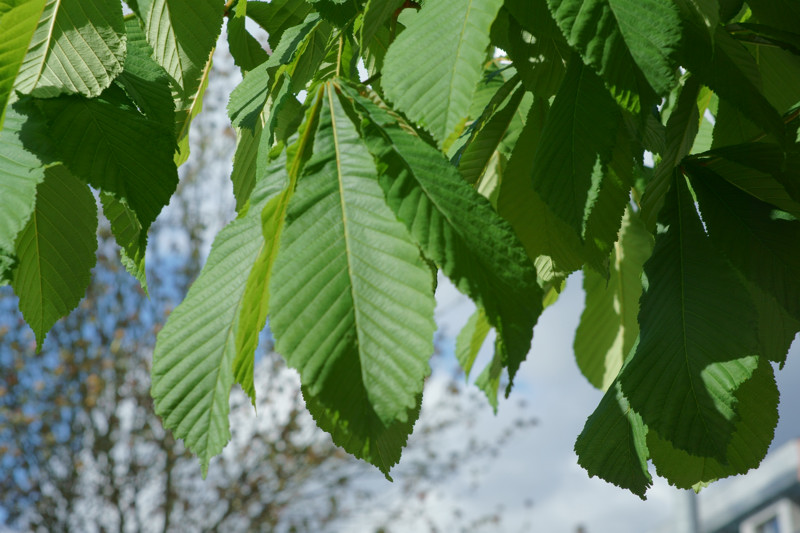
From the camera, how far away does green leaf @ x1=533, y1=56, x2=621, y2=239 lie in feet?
1.49

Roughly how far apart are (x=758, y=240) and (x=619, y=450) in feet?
0.51

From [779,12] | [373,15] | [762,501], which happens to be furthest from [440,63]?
[762,501]

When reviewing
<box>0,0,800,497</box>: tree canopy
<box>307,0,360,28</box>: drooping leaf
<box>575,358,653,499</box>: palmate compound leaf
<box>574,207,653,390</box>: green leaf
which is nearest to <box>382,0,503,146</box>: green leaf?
<box>0,0,800,497</box>: tree canopy

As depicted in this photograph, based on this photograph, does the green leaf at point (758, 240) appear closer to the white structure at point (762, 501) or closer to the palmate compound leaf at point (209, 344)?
the palmate compound leaf at point (209, 344)

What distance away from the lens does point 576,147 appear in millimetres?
463

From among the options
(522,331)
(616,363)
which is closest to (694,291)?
(522,331)

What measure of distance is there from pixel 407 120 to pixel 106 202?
23 centimetres

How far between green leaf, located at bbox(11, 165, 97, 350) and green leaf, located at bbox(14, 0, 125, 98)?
0.06m

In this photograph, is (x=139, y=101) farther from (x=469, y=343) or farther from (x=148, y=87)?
(x=469, y=343)

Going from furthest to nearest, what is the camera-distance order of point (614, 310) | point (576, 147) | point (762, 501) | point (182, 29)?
point (762, 501)
point (614, 310)
point (182, 29)
point (576, 147)

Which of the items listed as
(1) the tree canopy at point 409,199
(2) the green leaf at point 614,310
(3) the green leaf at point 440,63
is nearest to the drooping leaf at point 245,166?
(1) the tree canopy at point 409,199

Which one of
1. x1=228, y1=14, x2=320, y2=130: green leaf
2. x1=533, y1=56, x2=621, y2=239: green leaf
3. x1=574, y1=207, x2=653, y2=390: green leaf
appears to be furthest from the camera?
x1=574, y1=207, x2=653, y2=390: green leaf

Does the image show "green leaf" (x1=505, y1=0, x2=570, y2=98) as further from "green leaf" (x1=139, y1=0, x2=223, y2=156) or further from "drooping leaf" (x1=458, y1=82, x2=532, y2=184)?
"green leaf" (x1=139, y1=0, x2=223, y2=156)

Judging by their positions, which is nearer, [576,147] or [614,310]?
[576,147]
